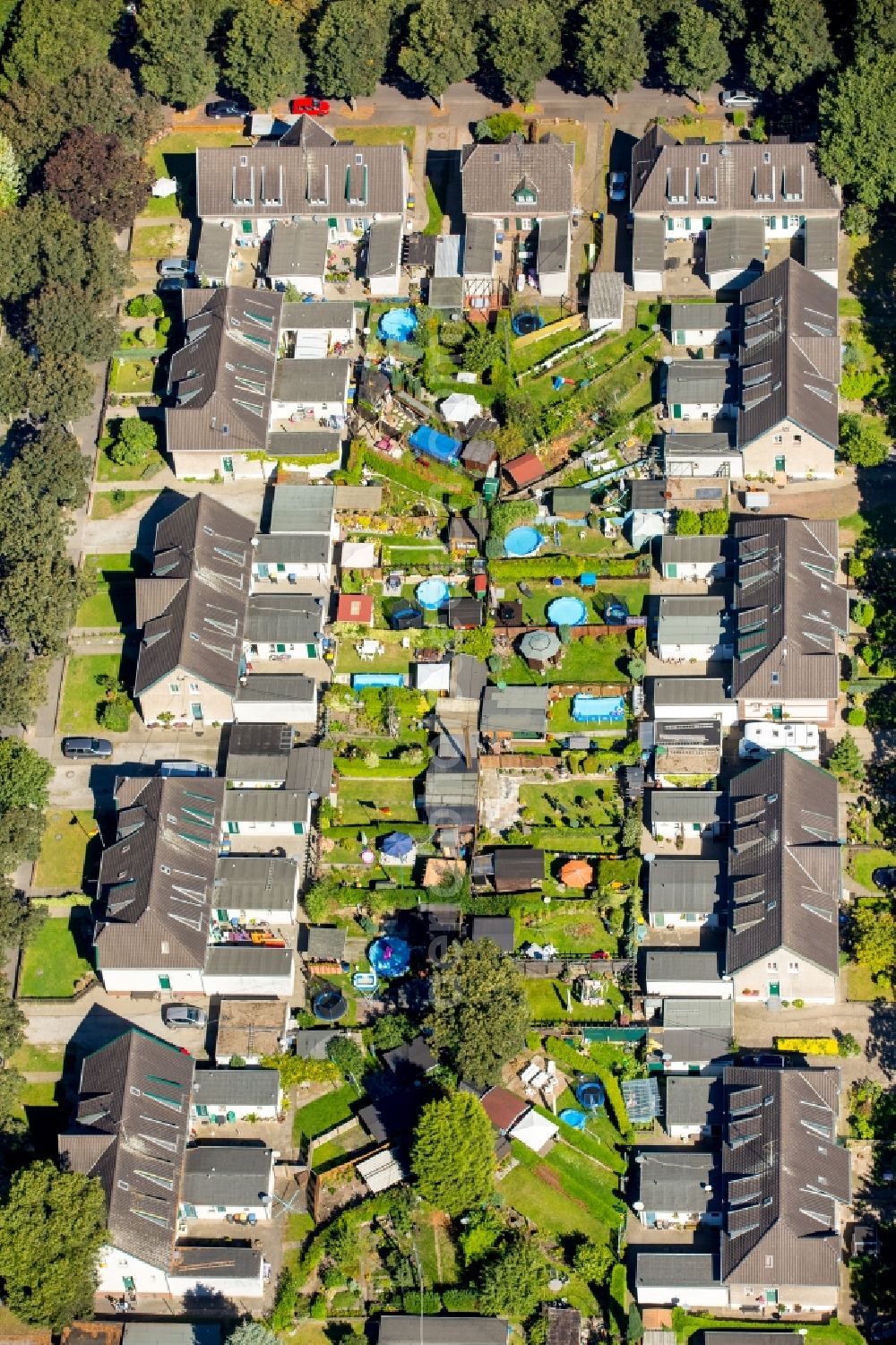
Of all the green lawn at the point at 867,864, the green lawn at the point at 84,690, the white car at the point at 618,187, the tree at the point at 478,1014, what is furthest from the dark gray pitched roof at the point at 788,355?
the green lawn at the point at 84,690

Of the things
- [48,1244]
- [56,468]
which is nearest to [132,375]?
[56,468]

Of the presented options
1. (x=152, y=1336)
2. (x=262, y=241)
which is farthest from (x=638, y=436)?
(x=152, y=1336)

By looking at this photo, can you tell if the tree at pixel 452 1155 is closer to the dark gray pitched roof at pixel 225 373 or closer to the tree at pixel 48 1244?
the tree at pixel 48 1244

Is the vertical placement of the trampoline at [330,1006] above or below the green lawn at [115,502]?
below

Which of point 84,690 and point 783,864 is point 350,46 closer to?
point 84,690

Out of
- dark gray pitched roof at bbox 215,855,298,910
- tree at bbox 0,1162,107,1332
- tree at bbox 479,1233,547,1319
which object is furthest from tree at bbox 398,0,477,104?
tree at bbox 479,1233,547,1319

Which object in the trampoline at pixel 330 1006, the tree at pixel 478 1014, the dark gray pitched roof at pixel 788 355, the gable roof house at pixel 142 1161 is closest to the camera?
the gable roof house at pixel 142 1161

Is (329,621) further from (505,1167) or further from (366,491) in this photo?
(505,1167)
